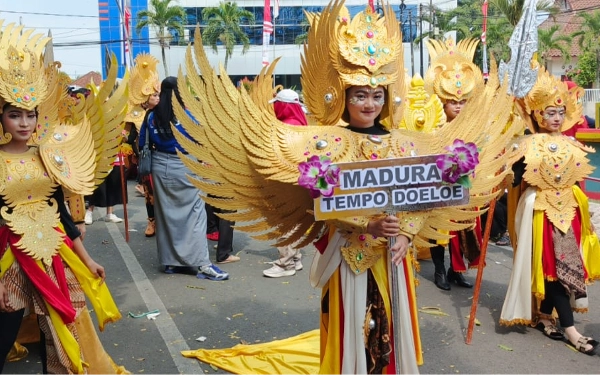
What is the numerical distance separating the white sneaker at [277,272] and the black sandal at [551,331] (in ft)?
8.04

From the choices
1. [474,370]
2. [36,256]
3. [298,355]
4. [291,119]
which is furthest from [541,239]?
[36,256]

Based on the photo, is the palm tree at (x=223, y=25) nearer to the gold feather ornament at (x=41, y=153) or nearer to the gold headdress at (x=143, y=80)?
the gold headdress at (x=143, y=80)

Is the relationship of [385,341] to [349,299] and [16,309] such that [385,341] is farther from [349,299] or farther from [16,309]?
[16,309]

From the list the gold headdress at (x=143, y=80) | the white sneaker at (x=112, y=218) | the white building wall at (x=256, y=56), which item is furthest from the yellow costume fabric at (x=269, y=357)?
the white building wall at (x=256, y=56)

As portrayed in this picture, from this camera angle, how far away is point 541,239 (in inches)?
178

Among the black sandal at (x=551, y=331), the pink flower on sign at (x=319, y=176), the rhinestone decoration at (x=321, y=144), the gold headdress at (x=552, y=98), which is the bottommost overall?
the black sandal at (x=551, y=331)

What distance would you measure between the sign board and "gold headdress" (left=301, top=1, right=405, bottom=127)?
0.46 metres

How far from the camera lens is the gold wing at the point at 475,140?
3117 mm

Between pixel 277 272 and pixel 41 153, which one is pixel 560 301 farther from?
pixel 41 153

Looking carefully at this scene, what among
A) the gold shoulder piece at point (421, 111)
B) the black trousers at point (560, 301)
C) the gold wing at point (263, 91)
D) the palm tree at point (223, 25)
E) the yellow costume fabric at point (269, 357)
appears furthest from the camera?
the palm tree at point (223, 25)

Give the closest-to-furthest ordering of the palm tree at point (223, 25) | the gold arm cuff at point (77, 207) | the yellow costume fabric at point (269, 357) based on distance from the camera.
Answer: the yellow costume fabric at point (269, 357)
the gold arm cuff at point (77, 207)
the palm tree at point (223, 25)

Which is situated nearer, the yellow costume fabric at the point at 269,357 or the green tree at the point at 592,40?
the yellow costume fabric at the point at 269,357

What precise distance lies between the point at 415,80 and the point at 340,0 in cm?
337

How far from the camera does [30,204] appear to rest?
3287 millimetres
